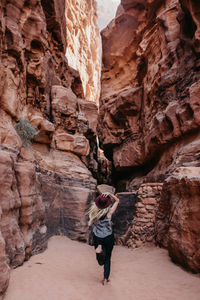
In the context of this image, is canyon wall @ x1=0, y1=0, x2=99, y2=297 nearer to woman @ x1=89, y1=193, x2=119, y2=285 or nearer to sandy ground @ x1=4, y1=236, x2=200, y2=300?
sandy ground @ x1=4, y1=236, x2=200, y2=300

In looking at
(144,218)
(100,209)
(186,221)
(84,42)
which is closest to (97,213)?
(100,209)

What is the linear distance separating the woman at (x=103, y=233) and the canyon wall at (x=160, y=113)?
1608 mm

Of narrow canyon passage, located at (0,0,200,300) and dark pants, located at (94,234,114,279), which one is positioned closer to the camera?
dark pants, located at (94,234,114,279)

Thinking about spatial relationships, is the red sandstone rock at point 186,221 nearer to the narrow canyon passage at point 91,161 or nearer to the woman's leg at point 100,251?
the narrow canyon passage at point 91,161

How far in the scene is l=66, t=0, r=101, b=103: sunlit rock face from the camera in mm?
28441

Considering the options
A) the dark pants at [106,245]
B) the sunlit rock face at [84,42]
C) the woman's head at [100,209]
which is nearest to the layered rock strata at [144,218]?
the dark pants at [106,245]

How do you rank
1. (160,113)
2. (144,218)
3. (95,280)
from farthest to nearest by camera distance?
(160,113)
(144,218)
(95,280)

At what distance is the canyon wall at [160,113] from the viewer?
4445 mm

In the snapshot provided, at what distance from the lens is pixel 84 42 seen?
34.0 meters

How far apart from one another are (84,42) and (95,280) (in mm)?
36622

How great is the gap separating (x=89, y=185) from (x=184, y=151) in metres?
4.40

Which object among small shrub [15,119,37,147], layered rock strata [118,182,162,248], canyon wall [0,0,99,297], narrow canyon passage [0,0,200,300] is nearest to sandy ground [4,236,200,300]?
narrow canyon passage [0,0,200,300]

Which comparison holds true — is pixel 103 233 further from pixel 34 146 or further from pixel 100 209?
pixel 34 146

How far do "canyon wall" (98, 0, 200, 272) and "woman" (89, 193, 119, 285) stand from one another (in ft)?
5.27
